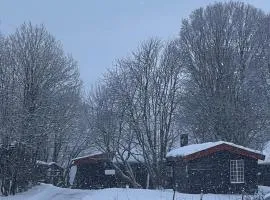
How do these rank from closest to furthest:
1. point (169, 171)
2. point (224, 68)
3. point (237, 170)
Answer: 1. point (237, 170)
2. point (169, 171)
3. point (224, 68)

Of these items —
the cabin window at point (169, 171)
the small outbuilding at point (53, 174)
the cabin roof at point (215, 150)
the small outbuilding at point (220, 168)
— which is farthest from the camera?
the small outbuilding at point (53, 174)

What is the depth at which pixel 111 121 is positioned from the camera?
39438 millimetres

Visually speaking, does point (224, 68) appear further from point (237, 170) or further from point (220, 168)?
point (220, 168)

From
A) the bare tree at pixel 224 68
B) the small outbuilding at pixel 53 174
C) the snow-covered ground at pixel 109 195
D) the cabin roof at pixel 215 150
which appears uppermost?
the bare tree at pixel 224 68

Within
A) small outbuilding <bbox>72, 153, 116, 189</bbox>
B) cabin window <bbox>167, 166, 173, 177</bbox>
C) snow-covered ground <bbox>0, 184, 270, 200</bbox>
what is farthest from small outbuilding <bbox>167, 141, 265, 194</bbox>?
small outbuilding <bbox>72, 153, 116, 189</bbox>

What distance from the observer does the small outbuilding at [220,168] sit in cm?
2956

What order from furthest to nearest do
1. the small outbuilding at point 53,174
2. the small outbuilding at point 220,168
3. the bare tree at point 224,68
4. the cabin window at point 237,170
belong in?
the small outbuilding at point 53,174 → the bare tree at point 224,68 → the cabin window at point 237,170 → the small outbuilding at point 220,168

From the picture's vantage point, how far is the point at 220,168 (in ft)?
97.9

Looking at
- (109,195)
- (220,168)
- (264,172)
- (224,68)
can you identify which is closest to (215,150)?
(220,168)

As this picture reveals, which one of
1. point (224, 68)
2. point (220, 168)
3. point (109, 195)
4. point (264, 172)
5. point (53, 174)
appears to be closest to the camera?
point (109, 195)

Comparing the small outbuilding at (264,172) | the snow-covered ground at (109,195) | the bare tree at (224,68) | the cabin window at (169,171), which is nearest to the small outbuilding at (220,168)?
the snow-covered ground at (109,195)

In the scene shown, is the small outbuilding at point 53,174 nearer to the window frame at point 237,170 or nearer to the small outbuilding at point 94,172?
the small outbuilding at point 94,172

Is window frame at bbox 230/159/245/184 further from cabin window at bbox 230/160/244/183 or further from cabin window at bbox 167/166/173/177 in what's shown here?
cabin window at bbox 167/166/173/177

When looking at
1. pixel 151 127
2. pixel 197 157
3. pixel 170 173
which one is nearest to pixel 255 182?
pixel 197 157
